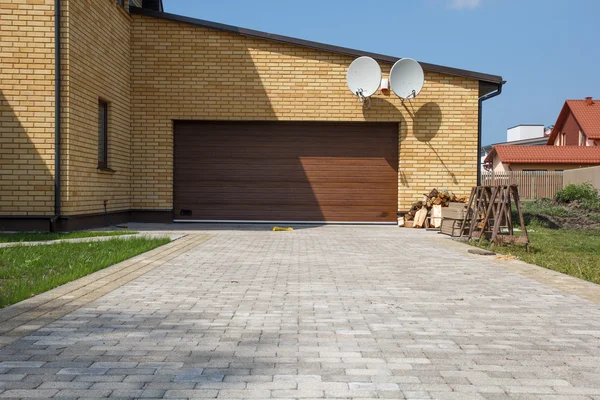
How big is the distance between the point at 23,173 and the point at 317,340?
32.8 feet

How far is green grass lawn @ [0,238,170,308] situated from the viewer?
21.0 ft

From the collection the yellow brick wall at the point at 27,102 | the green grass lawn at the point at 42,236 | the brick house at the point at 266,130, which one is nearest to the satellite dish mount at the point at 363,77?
the brick house at the point at 266,130

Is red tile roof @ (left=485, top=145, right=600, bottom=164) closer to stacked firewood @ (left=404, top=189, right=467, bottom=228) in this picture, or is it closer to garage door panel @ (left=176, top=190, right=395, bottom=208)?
stacked firewood @ (left=404, top=189, right=467, bottom=228)

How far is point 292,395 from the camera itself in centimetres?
344

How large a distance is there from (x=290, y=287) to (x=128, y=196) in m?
11.2

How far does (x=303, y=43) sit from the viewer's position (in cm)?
1712

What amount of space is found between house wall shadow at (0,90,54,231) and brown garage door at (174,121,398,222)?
5.12 m

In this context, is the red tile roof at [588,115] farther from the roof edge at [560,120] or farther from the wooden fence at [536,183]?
the wooden fence at [536,183]

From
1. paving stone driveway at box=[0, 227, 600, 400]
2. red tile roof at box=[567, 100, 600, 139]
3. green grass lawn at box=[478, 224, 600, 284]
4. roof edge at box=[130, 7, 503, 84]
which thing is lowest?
paving stone driveway at box=[0, 227, 600, 400]

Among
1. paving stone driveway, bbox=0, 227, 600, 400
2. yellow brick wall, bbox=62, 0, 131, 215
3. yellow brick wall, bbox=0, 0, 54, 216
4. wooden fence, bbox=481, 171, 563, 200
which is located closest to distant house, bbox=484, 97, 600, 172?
wooden fence, bbox=481, 171, 563, 200

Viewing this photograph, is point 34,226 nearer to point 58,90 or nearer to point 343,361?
point 58,90

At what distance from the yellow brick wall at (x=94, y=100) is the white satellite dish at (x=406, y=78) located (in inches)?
273

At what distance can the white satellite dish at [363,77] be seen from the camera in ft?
54.9

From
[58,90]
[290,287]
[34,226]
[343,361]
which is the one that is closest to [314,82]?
[58,90]
